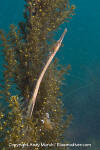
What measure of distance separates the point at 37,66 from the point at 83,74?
1414 centimetres

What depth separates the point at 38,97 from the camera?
4.21 m

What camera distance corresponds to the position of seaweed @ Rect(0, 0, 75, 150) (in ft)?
12.9

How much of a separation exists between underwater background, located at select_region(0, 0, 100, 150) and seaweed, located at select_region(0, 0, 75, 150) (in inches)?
307

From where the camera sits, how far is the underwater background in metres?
13.6

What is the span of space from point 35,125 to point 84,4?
67.7ft

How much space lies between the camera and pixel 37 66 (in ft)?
13.7

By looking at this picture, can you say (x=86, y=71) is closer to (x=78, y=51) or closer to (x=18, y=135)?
(x=78, y=51)

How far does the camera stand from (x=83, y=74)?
17984mm

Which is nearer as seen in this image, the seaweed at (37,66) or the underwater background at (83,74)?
the seaweed at (37,66)

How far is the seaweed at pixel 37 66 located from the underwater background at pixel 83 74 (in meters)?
7.81

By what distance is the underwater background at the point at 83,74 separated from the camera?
13.6 meters

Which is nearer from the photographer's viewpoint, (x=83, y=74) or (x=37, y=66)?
(x=37, y=66)

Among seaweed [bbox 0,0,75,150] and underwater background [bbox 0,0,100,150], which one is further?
underwater background [bbox 0,0,100,150]

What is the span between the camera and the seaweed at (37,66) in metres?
3.94
